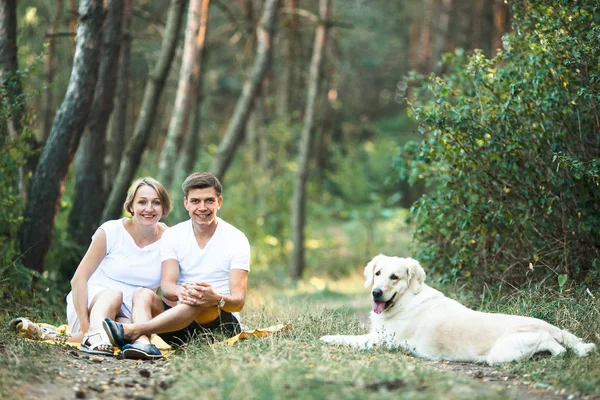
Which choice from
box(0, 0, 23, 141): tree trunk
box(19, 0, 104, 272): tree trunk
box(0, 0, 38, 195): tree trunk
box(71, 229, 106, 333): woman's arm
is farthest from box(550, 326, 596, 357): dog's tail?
box(0, 0, 23, 141): tree trunk

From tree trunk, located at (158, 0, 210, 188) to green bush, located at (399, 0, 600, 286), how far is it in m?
4.88

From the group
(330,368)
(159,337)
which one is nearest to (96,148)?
(159,337)

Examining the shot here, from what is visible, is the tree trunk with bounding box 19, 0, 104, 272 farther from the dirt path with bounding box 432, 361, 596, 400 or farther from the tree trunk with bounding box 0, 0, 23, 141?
the dirt path with bounding box 432, 361, 596, 400

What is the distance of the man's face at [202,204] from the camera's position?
600cm

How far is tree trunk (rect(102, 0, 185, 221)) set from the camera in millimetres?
10461

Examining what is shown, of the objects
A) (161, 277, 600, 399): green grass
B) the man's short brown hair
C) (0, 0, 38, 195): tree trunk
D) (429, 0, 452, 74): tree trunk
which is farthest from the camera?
(429, 0, 452, 74): tree trunk

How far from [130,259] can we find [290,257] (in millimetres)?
10264

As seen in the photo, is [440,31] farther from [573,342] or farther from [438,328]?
[573,342]

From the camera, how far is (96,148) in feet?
32.3

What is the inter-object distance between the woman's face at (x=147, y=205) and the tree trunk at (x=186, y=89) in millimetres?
5286

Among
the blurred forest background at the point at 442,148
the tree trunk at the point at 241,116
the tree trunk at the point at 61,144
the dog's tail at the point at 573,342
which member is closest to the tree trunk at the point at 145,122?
the blurred forest background at the point at 442,148

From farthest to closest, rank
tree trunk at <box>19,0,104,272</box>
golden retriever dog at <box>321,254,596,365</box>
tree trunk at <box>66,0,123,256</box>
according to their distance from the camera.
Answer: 1. tree trunk at <box>66,0,123,256</box>
2. tree trunk at <box>19,0,104,272</box>
3. golden retriever dog at <box>321,254,596,365</box>

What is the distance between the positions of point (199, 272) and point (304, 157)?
10.1m

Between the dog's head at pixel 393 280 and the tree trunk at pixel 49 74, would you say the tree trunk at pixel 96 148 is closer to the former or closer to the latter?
the dog's head at pixel 393 280
